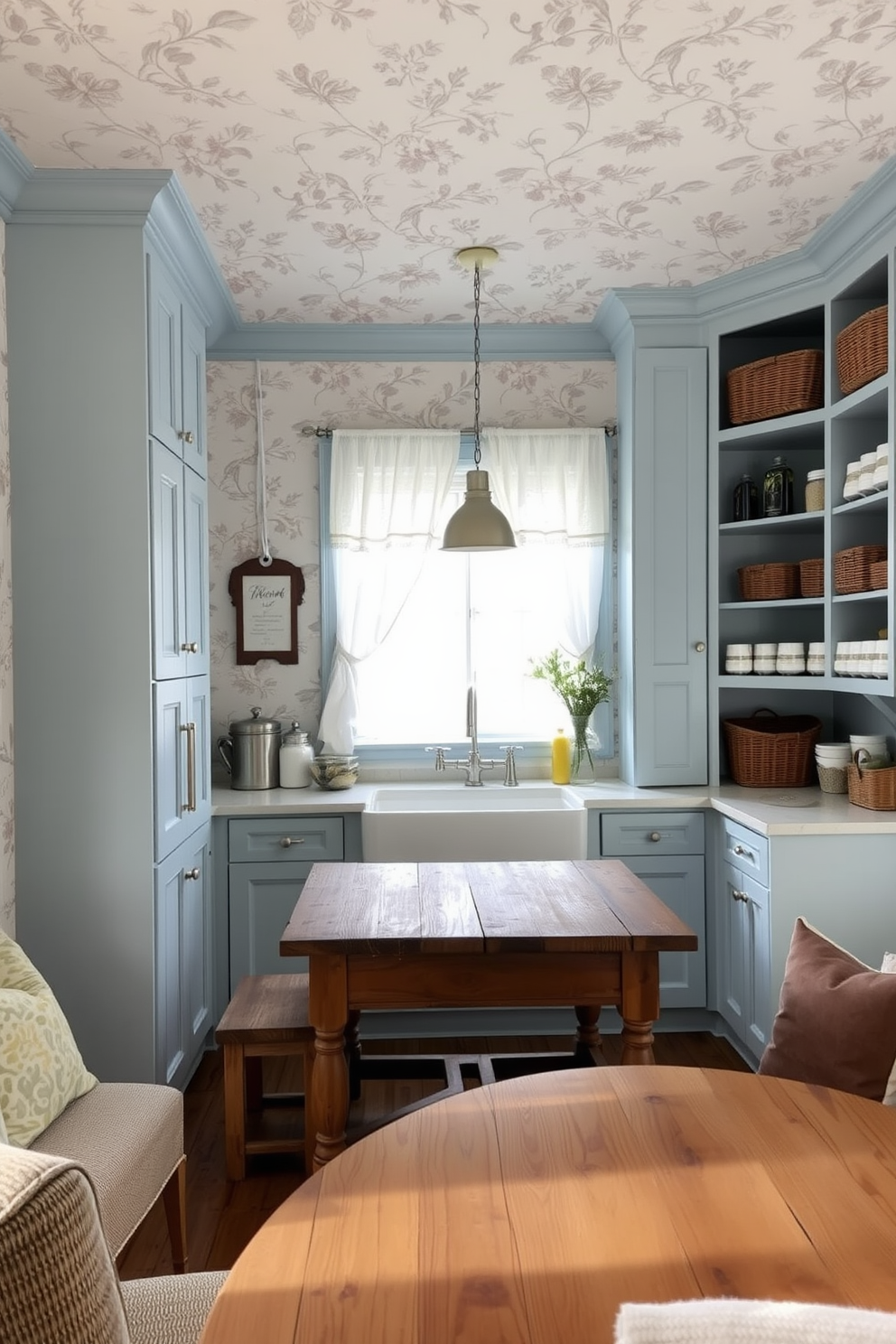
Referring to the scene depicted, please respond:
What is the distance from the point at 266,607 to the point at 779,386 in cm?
211

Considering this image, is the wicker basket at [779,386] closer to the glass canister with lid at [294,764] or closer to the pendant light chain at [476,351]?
the pendant light chain at [476,351]

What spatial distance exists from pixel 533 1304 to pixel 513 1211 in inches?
7.2

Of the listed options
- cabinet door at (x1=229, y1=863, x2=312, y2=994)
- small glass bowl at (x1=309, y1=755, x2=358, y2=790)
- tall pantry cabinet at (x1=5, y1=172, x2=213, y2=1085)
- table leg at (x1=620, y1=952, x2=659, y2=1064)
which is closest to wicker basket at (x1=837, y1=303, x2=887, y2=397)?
table leg at (x1=620, y1=952, x2=659, y2=1064)

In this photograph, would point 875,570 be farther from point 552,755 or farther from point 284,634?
point 284,634

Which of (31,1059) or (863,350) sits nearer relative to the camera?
(31,1059)

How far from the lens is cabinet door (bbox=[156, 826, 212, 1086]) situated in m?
2.92

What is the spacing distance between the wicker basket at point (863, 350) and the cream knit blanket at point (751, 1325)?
9.36ft

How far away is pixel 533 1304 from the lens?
1017 mm

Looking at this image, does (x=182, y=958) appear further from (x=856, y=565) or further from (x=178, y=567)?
(x=856, y=565)

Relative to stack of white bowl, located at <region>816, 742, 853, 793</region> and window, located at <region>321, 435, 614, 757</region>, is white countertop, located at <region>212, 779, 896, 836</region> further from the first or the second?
window, located at <region>321, 435, 614, 757</region>

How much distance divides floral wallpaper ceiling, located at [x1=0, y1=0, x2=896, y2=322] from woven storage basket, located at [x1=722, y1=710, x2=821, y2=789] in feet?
5.45

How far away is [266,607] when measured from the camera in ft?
13.8

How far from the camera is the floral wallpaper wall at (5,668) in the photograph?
2.70 m

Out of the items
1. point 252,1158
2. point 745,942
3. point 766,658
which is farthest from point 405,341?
point 252,1158
